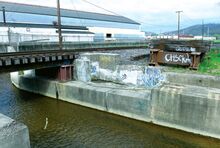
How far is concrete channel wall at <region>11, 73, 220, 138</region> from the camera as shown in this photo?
19062 millimetres

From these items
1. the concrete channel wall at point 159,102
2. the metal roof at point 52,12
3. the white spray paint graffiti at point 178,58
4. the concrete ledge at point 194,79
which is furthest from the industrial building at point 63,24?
the concrete ledge at point 194,79

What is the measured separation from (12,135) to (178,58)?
2127cm

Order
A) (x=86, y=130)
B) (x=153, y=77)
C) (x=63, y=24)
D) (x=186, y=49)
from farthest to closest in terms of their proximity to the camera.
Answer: (x=63, y=24), (x=186, y=49), (x=153, y=77), (x=86, y=130)

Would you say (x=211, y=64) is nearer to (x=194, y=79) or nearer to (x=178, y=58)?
(x=178, y=58)

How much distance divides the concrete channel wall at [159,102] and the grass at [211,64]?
16.6 feet

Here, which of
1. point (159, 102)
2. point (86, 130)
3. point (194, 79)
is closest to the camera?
point (86, 130)

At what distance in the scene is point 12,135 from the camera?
444 inches

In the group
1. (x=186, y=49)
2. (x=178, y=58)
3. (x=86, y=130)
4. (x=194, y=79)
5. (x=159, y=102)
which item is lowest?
(x=86, y=130)

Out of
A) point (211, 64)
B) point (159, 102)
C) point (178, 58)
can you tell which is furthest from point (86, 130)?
point (211, 64)

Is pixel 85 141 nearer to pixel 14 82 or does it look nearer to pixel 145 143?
pixel 145 143

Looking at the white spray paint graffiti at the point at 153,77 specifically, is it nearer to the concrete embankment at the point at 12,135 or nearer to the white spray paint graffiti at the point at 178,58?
the white spray paint graffiti at the point at 178,58

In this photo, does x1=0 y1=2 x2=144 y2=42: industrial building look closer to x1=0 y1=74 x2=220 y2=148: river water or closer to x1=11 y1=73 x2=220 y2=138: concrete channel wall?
x1=11 y1=73 x2=220 y2=138: concrete channel wall

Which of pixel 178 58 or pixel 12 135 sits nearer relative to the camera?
pixel 12 135

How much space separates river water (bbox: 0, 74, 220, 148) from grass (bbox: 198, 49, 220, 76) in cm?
886
